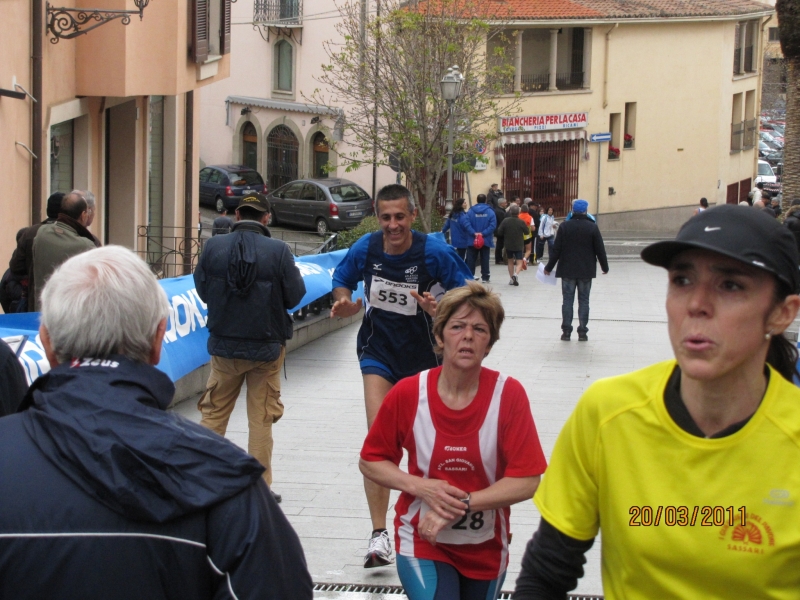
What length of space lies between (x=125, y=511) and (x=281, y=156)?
38.9 m

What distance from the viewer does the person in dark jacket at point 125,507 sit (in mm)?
2148

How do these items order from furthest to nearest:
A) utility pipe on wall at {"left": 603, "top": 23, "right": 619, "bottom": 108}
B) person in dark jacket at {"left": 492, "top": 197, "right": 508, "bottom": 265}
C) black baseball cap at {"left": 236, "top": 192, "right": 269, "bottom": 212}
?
utility pipe on wall at {"left": 603, "top": 23, "right": 619, "bottom": 108} < person in dark jacket at {"left": 492, "top": 197, "right": 508, "bottom": 265} < black baseball cap at {"left": 236, "top": 192, "right": 269, "bottom": 212}

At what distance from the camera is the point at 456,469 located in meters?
4.14

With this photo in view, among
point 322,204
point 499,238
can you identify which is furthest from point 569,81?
point 499,238

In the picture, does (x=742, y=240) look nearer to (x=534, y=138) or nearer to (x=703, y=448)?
(x=703, y=448)

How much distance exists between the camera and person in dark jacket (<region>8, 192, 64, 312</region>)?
27.2 feet

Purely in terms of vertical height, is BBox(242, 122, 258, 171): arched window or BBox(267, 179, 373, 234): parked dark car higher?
BBox(242, 122, 258, 171): arched window

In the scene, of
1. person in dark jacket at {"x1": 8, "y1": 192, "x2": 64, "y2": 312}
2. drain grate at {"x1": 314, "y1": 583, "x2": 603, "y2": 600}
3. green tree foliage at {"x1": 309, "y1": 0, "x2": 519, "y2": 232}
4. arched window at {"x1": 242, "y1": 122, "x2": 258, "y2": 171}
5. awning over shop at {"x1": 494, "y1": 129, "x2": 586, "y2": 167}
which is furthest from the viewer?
arched window at {"x1": 242, "y1": 122, "x2": 258, "y2": 171}

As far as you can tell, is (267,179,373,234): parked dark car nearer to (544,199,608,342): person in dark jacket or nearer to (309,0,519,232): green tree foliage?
(309,0,519,232): green tree foliage

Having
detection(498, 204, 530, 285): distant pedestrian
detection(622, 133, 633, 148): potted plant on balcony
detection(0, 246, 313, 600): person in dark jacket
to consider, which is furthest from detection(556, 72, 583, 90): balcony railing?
detection(0, 246, 313, 600): person in dark jacket

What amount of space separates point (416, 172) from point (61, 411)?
78.6 feet

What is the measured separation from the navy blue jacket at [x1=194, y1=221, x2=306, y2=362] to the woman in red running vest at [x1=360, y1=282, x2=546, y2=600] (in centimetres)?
272

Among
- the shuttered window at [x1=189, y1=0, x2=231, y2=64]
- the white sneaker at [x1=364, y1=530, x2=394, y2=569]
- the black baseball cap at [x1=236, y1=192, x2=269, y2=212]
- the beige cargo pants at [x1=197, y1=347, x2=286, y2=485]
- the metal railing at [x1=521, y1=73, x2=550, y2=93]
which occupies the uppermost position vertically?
the metal railing at [x1=521, y1=73, x2=550, y2=93]

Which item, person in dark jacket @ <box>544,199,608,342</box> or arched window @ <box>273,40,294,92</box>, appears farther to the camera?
arched window @ <box>273,40,294,92</box>
